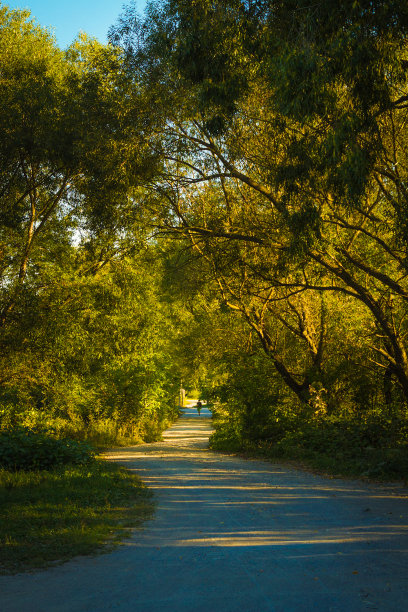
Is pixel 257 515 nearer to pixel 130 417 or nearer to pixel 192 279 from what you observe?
pixel 192 279

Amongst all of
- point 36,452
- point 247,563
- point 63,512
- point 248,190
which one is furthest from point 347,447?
point 247,563

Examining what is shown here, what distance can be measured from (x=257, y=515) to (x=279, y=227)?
646cm

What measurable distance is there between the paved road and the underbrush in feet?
8.13

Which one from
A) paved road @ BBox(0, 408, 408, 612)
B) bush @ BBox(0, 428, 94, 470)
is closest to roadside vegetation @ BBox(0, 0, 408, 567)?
bush @ BBox(0, 428, 94, 470)

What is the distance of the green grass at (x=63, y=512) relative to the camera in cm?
600

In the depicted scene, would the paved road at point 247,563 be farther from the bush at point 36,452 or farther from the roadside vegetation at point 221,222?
the bush at point 36,452

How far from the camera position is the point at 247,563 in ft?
18.3

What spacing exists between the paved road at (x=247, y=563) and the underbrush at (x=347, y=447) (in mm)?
2477

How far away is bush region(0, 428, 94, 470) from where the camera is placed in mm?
11836

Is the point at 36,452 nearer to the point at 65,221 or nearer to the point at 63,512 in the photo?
the point at 63,512

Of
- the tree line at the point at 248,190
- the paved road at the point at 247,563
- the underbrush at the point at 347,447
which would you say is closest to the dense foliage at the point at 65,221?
the tree line at the point at 248,190

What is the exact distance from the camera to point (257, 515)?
8.01m

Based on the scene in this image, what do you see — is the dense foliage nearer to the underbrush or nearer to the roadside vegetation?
the roadside vegetation

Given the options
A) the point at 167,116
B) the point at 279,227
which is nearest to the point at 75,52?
the point at 167,116
